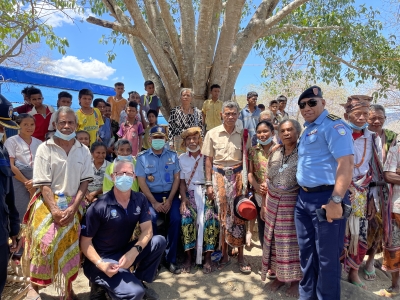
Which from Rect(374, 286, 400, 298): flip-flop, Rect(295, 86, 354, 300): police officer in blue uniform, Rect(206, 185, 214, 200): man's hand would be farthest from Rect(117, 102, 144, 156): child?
Rect(374, 286, 400, 298): flip-flop

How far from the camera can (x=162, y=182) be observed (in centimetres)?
404

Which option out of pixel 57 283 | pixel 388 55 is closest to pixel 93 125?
pixel 57 283

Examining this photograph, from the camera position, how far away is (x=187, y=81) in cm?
634

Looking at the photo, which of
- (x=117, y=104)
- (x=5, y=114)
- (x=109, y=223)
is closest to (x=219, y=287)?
(x=109, y=223)

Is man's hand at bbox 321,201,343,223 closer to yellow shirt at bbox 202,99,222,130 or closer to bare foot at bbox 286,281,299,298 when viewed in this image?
bare foot at bbox 286,281,299,298

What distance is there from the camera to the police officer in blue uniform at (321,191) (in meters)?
2.40

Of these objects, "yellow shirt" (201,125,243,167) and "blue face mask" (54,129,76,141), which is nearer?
"blue face mask" (54,129,76,141)

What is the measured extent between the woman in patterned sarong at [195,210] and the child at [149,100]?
2.36m

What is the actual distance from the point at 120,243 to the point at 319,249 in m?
1.92

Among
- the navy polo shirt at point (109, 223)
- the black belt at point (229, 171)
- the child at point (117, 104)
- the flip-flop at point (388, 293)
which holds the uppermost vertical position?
the child at point (117, 104)

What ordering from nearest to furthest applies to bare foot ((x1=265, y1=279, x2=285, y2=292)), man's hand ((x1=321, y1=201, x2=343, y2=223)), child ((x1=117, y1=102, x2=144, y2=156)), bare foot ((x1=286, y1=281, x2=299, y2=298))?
man's hand ((x1=321, y1=201, x2=343, y2=223))
bare foot ((x1=286, y1=281, x2=299, y2=298))
bare foot ((x1=265, y1=279, x2=285, y2=292))
child ((x1=117, y1=102, x2=144, y2=156))

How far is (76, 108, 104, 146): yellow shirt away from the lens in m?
4.84

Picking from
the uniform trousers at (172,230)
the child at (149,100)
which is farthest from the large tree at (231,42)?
the uniform trousers at (172,230)

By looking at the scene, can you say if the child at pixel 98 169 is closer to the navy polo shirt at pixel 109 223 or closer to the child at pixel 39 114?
the navy polo shirt at pixel 109 223
